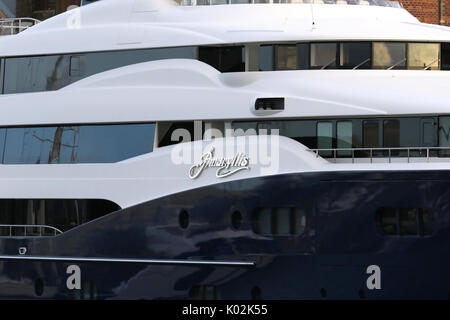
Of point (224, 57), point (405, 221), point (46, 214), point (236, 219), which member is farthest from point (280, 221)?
point (46, 214)

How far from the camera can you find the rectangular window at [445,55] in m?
12.5

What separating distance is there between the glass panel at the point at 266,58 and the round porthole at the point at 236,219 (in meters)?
2.23

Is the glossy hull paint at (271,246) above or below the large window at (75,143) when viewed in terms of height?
below

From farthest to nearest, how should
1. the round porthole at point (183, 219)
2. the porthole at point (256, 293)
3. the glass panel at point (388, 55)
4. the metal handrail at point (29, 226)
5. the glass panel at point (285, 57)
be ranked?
1. the metal handrail at point (29, 226)
2. the glass panel at point (285, 57)
3. the glass panel at point (388, 55)
4. the round porthole at point (183, 219)
5. the porthole at point (256, 293)

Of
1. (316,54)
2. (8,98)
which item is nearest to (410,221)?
(316,54)

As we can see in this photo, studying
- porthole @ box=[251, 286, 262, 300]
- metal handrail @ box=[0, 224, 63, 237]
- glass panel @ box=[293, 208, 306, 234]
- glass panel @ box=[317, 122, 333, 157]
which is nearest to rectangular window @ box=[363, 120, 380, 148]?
glass panel @ box=[317, 122, 333, 157]

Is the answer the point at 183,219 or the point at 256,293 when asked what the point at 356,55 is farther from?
the point at 256,293

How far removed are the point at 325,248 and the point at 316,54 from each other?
113 inches

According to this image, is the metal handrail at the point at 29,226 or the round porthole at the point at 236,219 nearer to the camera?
the round porthole at the point at 236,219

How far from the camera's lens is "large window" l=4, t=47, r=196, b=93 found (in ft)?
43.2

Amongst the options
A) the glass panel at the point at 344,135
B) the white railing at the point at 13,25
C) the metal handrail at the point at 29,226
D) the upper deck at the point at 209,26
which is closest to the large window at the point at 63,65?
the upper deck at the point at 209,26

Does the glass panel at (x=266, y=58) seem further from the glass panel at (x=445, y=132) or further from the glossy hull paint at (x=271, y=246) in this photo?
the glass panel at (x=445, y=132)

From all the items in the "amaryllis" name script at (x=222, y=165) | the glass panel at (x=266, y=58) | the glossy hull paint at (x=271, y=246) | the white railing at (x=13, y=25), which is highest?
the white railing at (x=13, y=25)

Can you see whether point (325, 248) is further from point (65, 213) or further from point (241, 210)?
point (65, 213)
